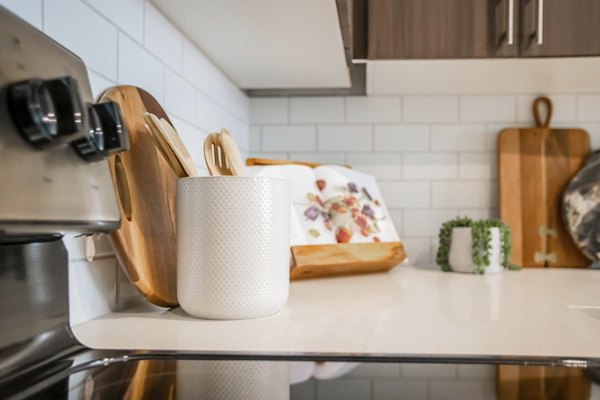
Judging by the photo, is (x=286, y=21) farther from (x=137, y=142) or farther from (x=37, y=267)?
(x=37, y=267)

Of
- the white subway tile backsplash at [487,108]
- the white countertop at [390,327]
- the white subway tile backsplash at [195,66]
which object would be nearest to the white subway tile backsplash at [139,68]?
the white subway tile backsplash at [195,66]

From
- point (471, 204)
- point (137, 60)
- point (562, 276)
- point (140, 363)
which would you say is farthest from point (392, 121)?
point (140, 363)

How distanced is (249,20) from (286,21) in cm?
7

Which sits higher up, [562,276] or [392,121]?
[392,121]

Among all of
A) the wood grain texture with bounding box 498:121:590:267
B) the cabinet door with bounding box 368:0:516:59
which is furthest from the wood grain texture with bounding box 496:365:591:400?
Result: the wood grain texture with bounding box 498:121:590:267

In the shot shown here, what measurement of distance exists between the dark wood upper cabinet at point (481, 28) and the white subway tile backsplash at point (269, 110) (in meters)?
0.44

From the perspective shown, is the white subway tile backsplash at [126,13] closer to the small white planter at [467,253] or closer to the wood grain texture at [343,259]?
the wood grain texture at [343,259]

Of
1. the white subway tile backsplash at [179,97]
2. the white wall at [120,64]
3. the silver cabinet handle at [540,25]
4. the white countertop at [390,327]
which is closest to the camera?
the white countertop at [390,327]

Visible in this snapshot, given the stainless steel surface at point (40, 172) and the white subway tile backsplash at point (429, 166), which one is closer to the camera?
the stainless steel surface at point (40, 172)

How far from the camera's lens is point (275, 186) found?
0.71 m

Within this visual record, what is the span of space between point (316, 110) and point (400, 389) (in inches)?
47.3

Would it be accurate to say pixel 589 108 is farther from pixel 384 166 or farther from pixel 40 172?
pixel 40 172

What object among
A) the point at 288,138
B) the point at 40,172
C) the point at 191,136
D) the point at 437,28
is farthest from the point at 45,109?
the point at 288,138

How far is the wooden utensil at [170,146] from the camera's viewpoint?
70 cm
